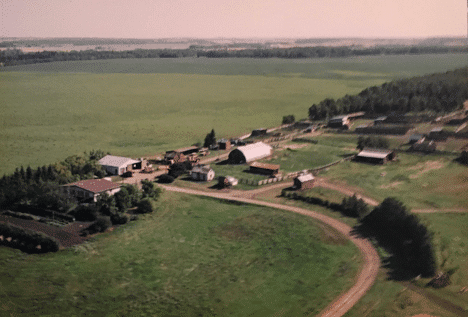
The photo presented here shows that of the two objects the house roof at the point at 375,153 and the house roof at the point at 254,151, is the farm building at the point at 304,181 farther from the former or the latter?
the house roof at the point at 375,153

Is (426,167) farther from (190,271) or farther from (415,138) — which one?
(190,271)

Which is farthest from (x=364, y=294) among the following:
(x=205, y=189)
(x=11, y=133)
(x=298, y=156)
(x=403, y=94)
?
(x=403, y=94)

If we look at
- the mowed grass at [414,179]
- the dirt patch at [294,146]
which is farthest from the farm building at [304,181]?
the dirt patch at [294,146]

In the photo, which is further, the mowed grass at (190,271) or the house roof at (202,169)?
the house roof at (202,169)

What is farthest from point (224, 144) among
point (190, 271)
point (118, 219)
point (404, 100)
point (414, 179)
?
point (404, 100)

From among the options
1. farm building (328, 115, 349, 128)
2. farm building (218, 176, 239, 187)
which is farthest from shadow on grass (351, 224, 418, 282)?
farm building (328, 115, 349, 128)

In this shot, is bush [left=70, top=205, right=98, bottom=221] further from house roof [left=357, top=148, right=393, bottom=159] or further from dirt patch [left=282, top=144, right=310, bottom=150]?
house roof [left=357, top=148, right=393, bottom=159]
